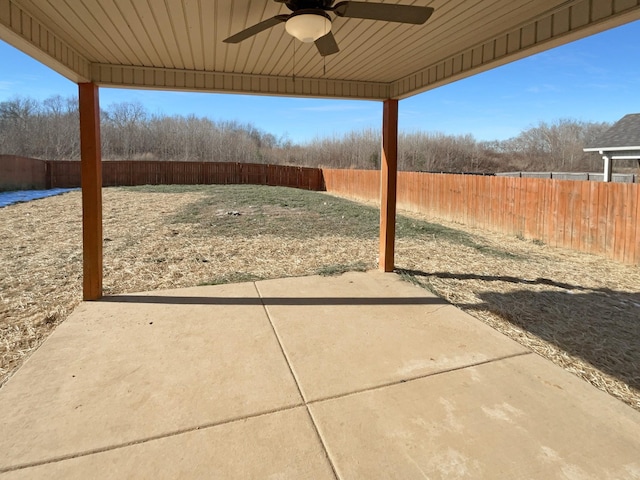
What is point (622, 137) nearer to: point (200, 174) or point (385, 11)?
point (385, 11)

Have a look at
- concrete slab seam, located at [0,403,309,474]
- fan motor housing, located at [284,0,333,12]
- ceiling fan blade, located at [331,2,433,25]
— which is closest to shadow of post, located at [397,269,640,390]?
concrete slab seam, located at [0,403,309,474]

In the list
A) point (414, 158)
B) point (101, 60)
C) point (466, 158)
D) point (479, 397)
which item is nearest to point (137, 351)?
point (479, 397)

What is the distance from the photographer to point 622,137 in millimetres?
13367

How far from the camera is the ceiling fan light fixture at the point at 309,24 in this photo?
223cm

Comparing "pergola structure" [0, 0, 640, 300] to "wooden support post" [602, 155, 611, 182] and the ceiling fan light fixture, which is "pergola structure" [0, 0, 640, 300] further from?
"wooden support post" [602, 155, 611, 182]

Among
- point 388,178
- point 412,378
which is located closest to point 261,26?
point 412,378

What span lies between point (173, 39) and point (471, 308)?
12.2ft

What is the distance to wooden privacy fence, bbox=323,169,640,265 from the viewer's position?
19.7 feet

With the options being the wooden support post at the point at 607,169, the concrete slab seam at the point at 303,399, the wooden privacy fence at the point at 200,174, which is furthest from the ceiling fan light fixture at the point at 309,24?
the wooden privacy fence at the point at 200,174

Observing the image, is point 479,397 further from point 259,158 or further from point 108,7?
point 259,158

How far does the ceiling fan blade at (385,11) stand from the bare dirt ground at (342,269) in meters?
2.54

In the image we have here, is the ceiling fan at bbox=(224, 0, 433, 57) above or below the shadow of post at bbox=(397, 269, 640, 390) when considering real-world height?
above

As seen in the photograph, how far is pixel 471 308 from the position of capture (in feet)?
12.6

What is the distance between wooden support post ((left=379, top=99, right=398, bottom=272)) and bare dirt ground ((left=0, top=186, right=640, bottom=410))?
36 centimetres
